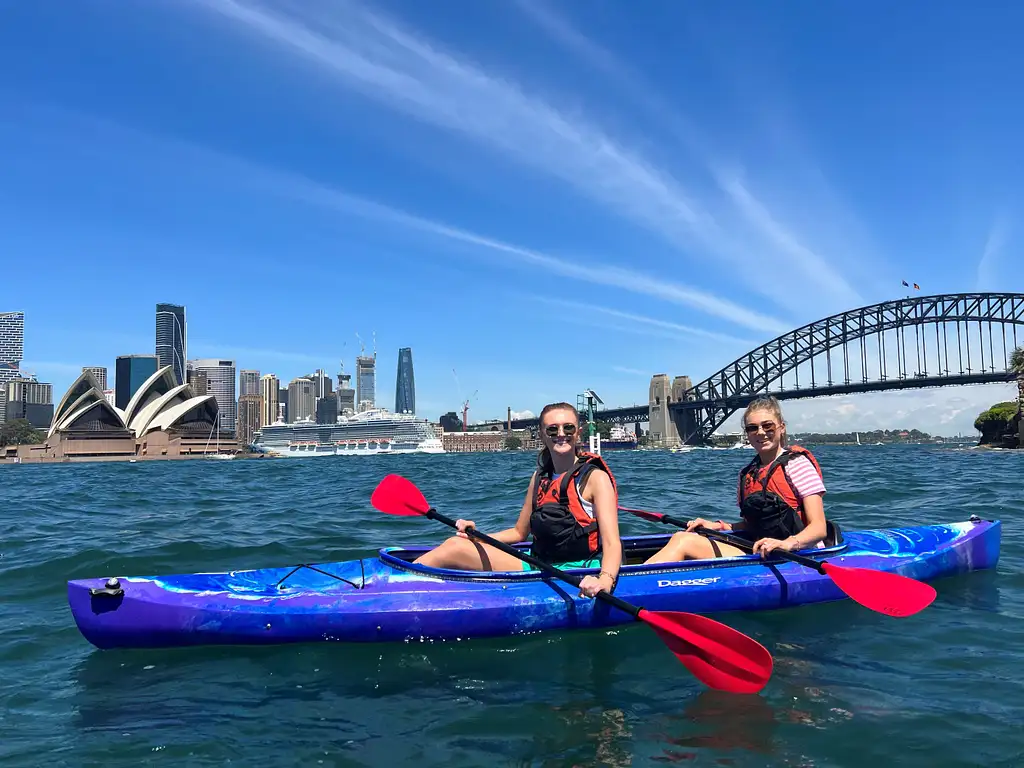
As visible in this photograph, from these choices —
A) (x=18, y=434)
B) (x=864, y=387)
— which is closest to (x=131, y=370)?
(x=18, y=434)

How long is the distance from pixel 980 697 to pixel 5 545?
10.5 meters

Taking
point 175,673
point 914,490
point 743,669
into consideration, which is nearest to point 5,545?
point 175,673

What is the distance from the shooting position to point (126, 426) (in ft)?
259

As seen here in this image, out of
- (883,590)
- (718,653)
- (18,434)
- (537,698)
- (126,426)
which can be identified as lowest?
(537,698)

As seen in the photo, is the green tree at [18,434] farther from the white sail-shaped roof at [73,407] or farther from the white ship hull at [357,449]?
the white ship hull at [357,449]

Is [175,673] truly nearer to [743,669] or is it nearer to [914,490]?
[743,669]

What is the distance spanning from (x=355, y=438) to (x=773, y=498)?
92019 mm

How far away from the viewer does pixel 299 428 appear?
97.8 meters

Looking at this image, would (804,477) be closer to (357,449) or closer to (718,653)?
(718,653)

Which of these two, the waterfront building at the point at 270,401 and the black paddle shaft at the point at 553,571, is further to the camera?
the waterfront building at the point at 270,401

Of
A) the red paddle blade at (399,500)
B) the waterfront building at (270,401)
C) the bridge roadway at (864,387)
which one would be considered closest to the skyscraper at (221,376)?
the waterfront building at (270,401)

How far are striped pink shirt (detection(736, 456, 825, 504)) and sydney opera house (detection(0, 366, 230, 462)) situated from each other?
81916 mm

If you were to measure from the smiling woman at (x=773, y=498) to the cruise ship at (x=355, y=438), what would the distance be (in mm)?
86604

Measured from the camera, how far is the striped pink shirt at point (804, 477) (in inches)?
210
